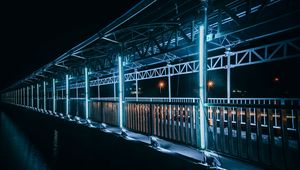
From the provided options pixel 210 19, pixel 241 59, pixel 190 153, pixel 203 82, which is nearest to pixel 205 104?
pixel 203 82

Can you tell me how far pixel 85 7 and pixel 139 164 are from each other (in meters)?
4.00

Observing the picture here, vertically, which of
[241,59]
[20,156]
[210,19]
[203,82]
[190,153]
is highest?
[210,19]

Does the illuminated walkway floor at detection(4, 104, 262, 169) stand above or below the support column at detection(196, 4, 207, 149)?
below

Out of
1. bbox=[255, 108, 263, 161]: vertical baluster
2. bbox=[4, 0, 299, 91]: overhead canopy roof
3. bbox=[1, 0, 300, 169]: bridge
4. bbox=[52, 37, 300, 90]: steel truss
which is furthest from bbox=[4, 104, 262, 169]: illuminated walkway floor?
bbox=[52, 37, 300, 90]: steel truss

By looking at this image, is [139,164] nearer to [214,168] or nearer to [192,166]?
[192,166]

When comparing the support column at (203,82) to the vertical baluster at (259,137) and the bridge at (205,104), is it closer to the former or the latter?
the bridge at (205,104)

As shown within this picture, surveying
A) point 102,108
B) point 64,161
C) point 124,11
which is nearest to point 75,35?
point 124,11

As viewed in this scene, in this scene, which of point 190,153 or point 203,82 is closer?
point 203,82

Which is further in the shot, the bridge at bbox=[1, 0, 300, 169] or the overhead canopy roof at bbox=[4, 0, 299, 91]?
the overhead canopy roof at bbox=[4, 0, 299, 91]

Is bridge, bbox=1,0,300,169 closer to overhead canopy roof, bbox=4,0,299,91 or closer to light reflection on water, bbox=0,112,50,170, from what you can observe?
overhead canopy roof, bbox=4,0,299,91

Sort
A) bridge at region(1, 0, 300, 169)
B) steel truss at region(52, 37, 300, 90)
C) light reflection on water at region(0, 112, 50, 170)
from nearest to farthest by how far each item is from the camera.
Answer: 1. bridge at region(1, 0, 300, 169)
2. light reflection on water at region(0, 112, 50, 170)
3. steel truss at region(52, 37, 300, 90)

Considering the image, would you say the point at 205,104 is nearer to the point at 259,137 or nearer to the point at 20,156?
the point at 259,137

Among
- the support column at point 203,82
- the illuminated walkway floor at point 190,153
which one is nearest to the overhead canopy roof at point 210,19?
the support column at point 203,82

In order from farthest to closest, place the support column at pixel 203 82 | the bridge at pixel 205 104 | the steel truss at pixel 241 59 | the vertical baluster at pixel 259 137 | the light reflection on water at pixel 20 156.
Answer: the steel truss at pixel 241 59 → the light reflection on water at pixel 20 156 → the support column at pixel 203 82 → the bridge at pixel 205 104 → the vertical baluster at pixel 259 137
